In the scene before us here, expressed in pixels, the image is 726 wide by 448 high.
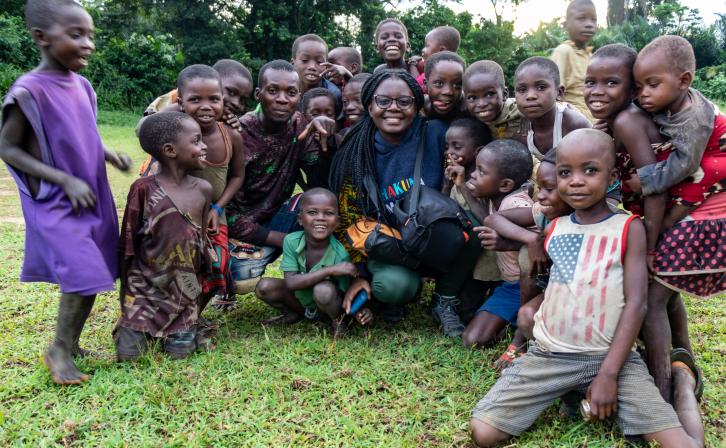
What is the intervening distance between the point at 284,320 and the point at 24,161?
6.04 feet

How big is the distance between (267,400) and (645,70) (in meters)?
2.35

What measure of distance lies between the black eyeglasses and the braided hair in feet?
0.30

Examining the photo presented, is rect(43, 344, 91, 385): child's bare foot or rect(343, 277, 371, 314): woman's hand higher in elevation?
rect(343, 277, 371, 314): woman's hand

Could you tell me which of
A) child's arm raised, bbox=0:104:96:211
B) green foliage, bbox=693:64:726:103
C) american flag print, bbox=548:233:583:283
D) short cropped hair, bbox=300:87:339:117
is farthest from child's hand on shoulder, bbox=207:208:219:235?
green foliage, bbox=693:64:726:103

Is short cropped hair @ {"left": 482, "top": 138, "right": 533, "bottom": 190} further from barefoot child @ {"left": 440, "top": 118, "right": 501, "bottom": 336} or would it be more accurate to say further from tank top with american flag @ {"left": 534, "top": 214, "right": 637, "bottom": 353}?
tank top with american flag @ {"left": 534, "top": 214, "right": 637, "bottom": 353}

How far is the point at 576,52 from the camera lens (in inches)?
214

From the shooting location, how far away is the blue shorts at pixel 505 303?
344 cm

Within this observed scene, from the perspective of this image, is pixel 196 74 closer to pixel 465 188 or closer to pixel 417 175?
pixel 417 175

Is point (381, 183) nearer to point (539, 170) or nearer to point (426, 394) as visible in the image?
point (539, 170)

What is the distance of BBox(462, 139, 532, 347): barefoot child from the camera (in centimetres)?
330

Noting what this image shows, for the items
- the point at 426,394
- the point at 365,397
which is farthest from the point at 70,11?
the point at 426,394

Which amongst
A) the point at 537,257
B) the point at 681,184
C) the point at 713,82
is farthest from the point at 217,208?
the point at 713,82

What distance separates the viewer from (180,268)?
10.7ft

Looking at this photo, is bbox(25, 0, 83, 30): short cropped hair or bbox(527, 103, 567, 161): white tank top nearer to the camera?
bbox(25, 0, 83, 30): short cropped hair
